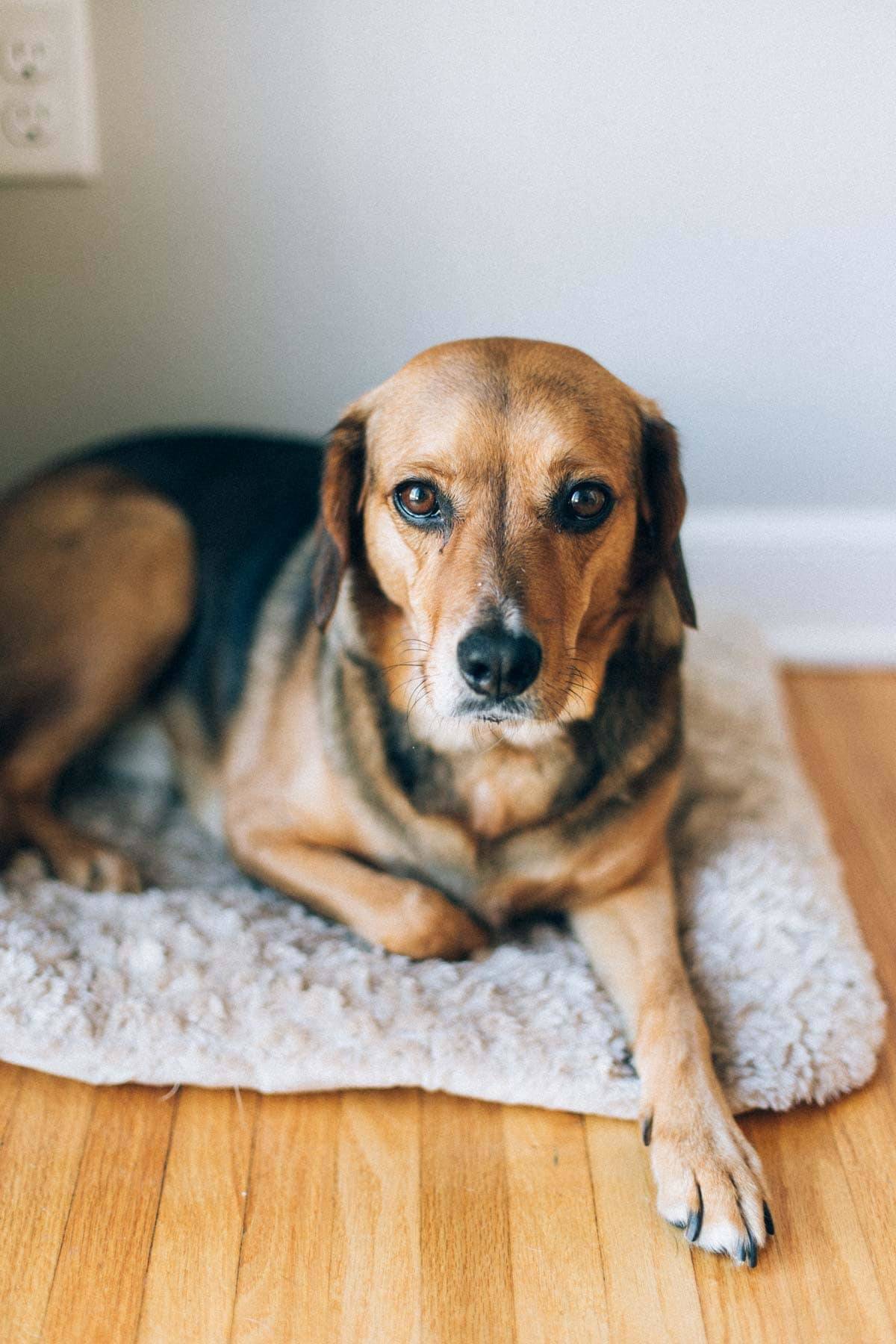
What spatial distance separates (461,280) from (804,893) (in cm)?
137

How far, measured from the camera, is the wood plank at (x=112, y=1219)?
130cm

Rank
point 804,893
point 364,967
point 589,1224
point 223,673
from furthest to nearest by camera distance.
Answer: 1. point 223,673
2. point 804,893
3. point 364,967
4. point 589,1224

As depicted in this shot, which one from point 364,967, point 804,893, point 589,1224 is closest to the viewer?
point 589,1224

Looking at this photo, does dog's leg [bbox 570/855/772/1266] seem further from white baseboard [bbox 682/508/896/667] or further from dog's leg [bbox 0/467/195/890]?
white baseboard [bbox 682/508/896/667]

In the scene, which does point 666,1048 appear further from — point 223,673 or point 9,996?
point 223,673

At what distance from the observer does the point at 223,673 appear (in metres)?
2.09

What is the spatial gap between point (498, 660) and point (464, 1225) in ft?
2.28

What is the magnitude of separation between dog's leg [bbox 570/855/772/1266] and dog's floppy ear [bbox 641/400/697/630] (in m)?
0.53

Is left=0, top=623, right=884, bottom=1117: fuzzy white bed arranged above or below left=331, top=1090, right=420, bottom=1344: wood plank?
above

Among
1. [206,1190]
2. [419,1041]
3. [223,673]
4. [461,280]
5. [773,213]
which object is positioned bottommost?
[206,1190]

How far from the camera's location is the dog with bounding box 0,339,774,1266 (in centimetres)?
146

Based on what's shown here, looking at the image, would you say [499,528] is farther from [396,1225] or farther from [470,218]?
[470,218]

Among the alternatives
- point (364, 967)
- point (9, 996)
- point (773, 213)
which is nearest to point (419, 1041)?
point (364, 967)

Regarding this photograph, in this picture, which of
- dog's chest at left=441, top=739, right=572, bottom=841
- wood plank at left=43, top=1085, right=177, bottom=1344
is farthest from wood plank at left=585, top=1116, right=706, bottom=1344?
wood plank at left=43, top=1085, right=177, bottom=1344
